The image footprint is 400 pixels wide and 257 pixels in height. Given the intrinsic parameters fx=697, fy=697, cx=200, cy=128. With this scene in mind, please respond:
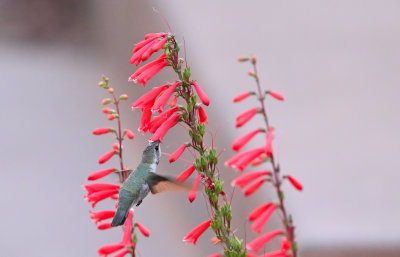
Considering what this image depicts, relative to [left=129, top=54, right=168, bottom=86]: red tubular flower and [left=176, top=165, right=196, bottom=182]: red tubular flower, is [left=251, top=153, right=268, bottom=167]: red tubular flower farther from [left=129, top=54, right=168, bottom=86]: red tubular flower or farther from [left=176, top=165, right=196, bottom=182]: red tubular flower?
[left=129, top=54, right=168, bottom=86]: red tubular flower

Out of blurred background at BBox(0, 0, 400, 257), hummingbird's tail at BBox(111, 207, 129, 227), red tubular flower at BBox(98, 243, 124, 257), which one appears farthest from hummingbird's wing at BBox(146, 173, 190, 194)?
blurred background at BBox(0, 0, 400, 257)

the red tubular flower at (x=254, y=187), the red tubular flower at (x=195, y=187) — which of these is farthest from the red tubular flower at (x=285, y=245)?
the red tubular flower at (x=195, y=187)

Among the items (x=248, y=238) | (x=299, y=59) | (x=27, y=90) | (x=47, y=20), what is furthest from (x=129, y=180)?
(x=47, y=20)

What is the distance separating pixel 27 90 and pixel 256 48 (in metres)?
3.36

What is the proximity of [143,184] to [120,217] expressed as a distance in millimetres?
173

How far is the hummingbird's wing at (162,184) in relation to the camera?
5.72ft

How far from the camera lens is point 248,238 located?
469 cm

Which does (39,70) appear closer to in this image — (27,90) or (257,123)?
(27,90)

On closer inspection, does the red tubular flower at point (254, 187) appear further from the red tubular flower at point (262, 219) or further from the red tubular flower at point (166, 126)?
the red tubular flower at point (166, 126)

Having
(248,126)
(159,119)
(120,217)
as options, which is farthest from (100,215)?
(248,126)

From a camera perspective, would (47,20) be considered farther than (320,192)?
Yes

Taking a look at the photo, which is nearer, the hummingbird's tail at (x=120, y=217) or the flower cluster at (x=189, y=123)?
the flower cluster at (x=189, y=123)

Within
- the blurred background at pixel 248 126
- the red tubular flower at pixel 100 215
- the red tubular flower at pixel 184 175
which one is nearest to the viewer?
the red tubular flower at pixel 184 175

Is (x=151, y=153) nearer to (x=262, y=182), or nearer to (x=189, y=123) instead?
(x=189, y=123)
